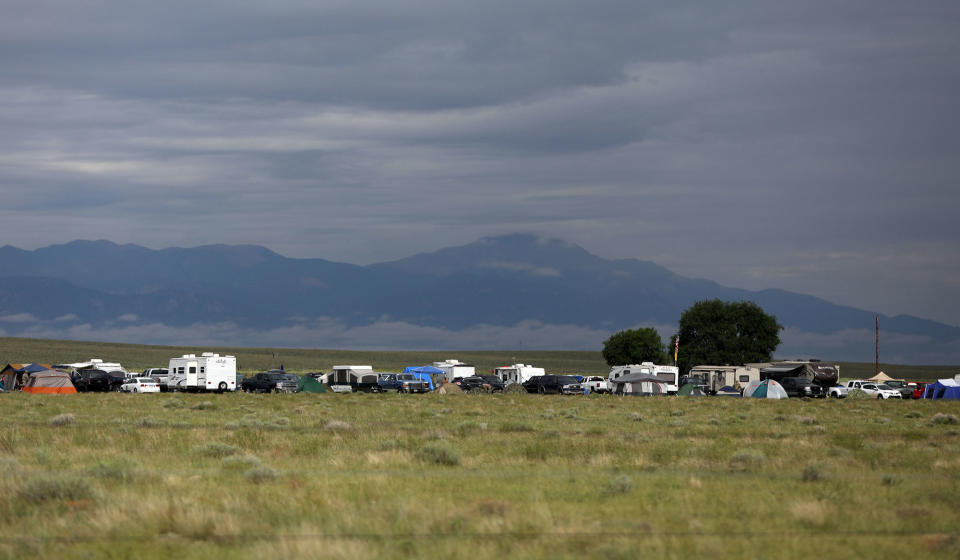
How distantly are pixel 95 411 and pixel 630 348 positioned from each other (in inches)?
3383

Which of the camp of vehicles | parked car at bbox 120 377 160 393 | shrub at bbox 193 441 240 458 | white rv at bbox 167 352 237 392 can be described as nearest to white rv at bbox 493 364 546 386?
the camp of vehicles

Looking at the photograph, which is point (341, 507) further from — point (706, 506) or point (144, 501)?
point (706, 506)

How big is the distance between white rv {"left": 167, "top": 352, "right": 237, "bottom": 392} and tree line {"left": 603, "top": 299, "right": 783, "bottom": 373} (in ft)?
195

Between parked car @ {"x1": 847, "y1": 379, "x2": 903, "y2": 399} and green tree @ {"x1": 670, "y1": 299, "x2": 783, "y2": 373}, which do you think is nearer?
parked car @ {"x1": 847, "y1": 379, "x2": 903, "y2": 399}

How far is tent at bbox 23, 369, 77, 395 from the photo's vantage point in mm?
52688

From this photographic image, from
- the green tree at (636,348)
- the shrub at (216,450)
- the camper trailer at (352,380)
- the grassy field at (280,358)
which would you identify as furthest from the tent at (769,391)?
the grassy field at (280,358)

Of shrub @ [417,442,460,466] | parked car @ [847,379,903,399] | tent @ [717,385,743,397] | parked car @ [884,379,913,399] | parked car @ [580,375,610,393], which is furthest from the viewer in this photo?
parked car @ [580,375,610,393]

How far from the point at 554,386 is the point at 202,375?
75.6 feet

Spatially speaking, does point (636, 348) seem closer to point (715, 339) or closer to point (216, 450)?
point (715, 339)

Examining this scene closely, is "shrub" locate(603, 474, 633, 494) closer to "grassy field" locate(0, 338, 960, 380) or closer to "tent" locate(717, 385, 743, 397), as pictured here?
"tent" locate(717, 385, 743, 397)

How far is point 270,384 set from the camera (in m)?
62.8

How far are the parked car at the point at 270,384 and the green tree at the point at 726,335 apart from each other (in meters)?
59.3

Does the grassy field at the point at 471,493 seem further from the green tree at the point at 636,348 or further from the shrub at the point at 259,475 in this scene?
the green tree at the point at 636,348

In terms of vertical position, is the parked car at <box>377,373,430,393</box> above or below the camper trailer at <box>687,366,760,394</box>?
below
